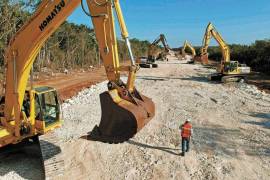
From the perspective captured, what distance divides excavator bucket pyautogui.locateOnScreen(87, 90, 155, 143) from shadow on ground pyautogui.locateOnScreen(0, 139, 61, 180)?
2.06m

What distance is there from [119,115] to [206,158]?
3.69 m

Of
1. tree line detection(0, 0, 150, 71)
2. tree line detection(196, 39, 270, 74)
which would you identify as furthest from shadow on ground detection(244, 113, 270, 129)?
tree line detection(196, 39, 270, 74)

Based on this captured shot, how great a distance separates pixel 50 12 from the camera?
24.3 ft

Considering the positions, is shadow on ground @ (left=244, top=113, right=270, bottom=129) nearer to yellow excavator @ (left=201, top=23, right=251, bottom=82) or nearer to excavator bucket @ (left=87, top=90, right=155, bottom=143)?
excavator bucket @ (left=87, top=90, right=155, bottom=143)

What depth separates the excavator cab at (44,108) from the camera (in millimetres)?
8570

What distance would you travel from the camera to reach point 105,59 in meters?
7.62

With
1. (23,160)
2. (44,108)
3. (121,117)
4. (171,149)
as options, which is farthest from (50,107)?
(171,149)

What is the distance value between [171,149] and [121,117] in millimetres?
3613

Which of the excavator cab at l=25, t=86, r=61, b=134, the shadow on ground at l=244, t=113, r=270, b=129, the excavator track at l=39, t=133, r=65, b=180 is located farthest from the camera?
the shadow on ground at l=244, t=113, r=270, b=129

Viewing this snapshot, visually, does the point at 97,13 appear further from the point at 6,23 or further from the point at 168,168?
the point at 6,23

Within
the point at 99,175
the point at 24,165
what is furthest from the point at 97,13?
the point at 24,165

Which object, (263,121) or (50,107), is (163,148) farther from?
(263,121)

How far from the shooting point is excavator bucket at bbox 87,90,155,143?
7254 millimetres

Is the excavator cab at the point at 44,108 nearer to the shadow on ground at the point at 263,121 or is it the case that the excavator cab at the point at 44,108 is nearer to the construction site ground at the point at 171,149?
the construction site ground at the point at 171,149
